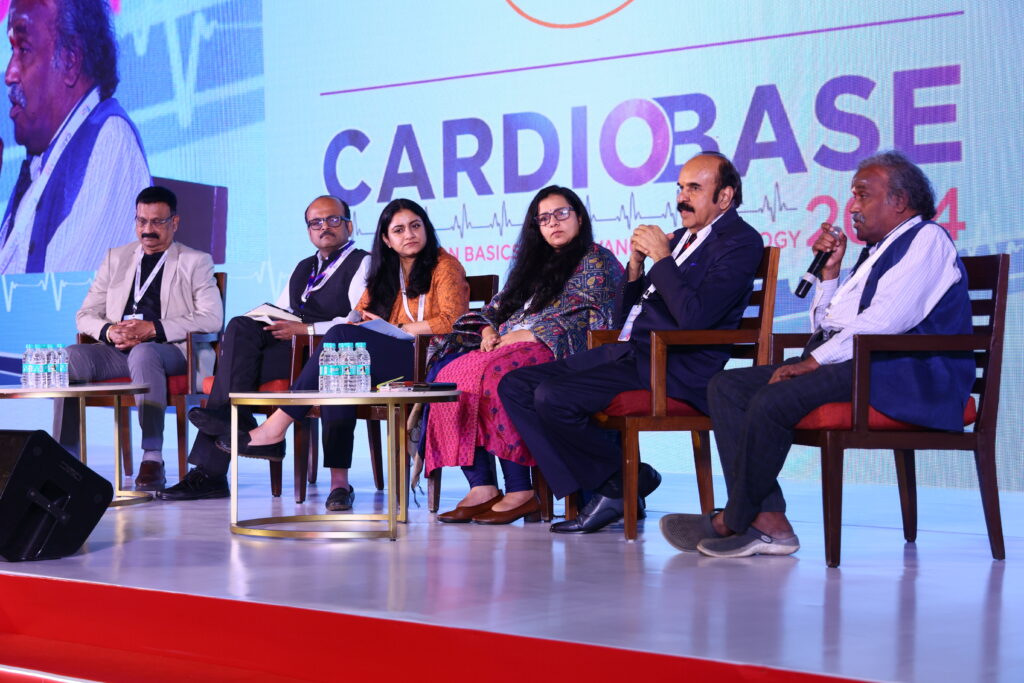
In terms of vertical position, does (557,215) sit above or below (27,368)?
above

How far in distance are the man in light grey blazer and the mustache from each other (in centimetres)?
273

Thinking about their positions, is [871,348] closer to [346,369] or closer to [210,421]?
[346,369]

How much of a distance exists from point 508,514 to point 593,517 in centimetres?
31

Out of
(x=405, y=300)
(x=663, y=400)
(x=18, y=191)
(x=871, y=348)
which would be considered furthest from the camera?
(x=18, y=191)

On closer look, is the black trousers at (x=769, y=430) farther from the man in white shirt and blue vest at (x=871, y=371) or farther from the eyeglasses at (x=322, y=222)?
the eyeglasses at (x=322, y=222)

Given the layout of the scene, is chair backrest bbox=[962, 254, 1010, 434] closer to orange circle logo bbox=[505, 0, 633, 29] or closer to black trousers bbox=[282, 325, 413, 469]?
black trousers bbox=[282, 325, 413, 469]

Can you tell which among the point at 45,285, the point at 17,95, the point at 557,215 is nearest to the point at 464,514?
the point at 557,215

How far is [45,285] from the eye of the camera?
291 inches

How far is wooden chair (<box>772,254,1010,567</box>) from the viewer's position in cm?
303

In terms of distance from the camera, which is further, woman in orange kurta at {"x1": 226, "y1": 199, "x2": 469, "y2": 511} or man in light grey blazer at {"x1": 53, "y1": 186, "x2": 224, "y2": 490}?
man in light grey blazer at {"x1": 53, "y1": 186, "x2": 224, "y2": 490}

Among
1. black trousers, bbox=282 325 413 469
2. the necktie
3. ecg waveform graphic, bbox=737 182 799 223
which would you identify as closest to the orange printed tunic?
black trousers, bbox=282 325 413 469

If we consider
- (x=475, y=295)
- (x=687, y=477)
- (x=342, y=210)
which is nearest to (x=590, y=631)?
(x=475, y=295)

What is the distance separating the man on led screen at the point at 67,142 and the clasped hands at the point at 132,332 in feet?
7.59

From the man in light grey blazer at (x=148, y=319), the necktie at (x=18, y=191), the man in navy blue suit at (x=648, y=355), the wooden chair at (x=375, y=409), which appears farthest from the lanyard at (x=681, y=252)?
the necktie at (x=18, y=191)
